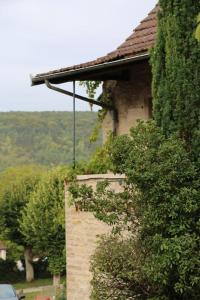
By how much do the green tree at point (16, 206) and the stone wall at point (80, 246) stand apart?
44.4 meters

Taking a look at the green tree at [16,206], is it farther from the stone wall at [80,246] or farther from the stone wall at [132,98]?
the stone wall at [80,246]

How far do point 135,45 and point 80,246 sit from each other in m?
3.79

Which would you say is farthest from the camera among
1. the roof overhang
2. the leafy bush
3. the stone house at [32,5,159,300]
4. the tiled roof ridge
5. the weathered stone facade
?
the leafy bush

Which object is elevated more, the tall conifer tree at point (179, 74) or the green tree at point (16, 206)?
the tall conifer tree at point (179, 74)

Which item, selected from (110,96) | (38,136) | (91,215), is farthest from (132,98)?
(38,136)

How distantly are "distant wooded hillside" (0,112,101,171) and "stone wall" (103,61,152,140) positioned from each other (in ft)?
442

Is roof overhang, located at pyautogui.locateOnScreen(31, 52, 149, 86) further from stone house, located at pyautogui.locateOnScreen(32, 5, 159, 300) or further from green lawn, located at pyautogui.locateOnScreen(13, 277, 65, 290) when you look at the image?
green lawn, located at pyautogui.locateOnScreen(13, 277, 65, 290)

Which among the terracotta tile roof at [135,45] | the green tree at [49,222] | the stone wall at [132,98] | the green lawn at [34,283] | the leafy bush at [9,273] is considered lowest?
the green lawn at [34,283]

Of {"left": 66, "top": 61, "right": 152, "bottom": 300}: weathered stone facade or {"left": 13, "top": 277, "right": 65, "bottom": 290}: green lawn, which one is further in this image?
{"left": 13, "top": 277, "right": 65, "bottom": 290}: green lawn

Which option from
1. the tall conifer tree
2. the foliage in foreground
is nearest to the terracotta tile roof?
the tall conifer tree

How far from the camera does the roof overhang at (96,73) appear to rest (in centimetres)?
1339

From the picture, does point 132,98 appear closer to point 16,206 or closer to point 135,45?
point 135,45

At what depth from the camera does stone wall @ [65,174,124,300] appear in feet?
47.4

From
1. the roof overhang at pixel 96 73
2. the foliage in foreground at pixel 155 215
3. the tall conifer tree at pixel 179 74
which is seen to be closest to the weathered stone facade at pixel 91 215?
the roof overhang at pixel 96 73
